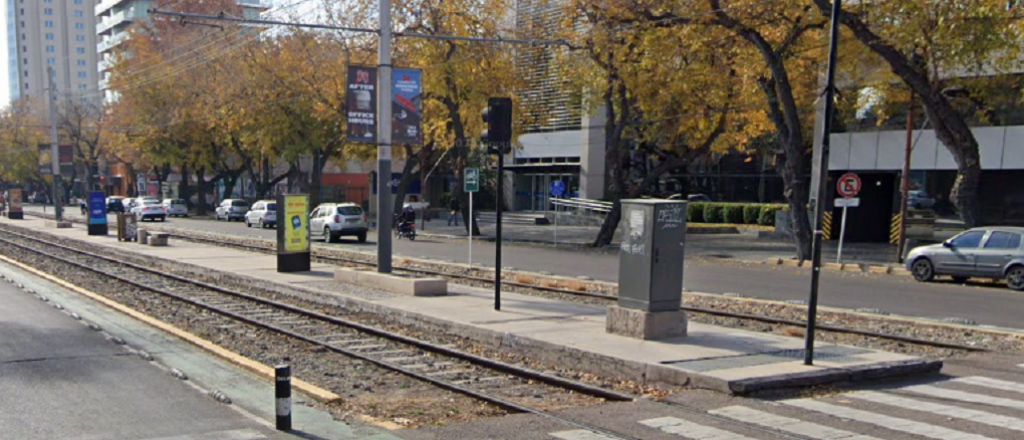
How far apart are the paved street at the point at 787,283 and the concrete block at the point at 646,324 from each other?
6374 millimetres

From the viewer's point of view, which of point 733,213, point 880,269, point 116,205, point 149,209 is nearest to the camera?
point 880,269

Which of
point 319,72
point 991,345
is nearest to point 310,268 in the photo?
point 991,345

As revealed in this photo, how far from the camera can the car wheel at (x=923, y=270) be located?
20.2m

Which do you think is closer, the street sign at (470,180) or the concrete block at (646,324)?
the concrete block at (646,324)

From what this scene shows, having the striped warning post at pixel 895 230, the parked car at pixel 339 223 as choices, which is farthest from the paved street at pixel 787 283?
the striped warning post at pixel 895 230

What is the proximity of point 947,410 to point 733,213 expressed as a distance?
37134 millimetres

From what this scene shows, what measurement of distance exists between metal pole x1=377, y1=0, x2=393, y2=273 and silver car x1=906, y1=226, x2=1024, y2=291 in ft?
44.6

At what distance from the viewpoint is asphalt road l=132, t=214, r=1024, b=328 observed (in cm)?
1540

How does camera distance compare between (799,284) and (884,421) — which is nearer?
(884,421)

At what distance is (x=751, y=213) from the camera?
42969mm

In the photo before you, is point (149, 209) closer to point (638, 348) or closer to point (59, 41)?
point (638, 348)

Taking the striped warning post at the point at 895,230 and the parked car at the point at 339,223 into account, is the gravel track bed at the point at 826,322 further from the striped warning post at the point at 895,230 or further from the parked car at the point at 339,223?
the striped warning post at the point at 895,230

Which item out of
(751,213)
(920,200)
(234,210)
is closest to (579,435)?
(920,200)

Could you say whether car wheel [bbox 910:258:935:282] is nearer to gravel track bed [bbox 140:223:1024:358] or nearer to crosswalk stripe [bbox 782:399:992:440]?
gravel track bed [bbox 140:223:1024:358]
